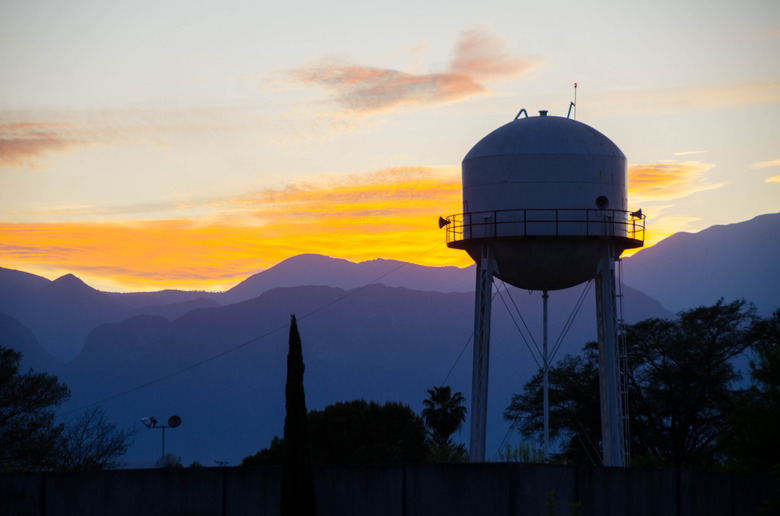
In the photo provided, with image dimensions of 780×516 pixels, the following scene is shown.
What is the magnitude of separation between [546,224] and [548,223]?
69mm

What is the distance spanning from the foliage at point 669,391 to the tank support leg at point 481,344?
91.8 feet

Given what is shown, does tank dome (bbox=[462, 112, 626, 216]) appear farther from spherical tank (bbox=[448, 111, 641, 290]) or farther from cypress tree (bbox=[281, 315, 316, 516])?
cypress tree (bbox=[281, 315, 316, 516])

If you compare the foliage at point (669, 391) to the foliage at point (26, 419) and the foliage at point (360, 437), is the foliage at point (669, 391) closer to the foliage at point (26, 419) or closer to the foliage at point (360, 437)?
the foliage at point (360, 437)

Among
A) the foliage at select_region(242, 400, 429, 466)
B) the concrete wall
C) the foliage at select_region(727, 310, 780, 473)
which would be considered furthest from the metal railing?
the foliage at select_region(242, 400, 429, 466)

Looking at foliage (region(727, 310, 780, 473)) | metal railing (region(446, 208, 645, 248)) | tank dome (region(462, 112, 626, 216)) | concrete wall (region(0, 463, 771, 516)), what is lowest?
concrete wall (region(0, 463, 771, 516))

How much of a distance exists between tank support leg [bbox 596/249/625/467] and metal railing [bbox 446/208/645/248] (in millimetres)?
960

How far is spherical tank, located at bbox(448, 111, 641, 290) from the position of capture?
1361 inches

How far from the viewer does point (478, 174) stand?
35.8 meters

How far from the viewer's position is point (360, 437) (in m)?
74.2

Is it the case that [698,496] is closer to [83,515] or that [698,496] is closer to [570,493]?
[570,493]

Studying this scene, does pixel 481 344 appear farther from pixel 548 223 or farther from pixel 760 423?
pixel 760 423

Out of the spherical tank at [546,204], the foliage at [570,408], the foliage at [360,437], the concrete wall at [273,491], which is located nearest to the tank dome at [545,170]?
the spherical tank at [546,204]

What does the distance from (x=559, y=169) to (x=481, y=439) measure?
29.1 ft

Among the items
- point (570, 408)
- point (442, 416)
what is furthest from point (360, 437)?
point (570, 408)
